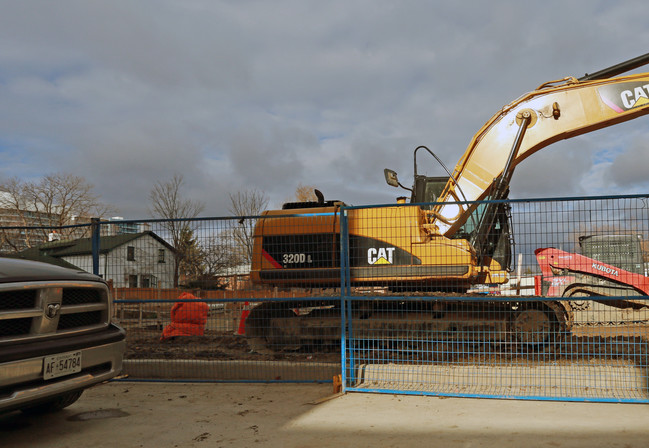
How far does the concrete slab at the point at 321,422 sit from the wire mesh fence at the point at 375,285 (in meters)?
0.50

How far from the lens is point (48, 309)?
3.90 metres

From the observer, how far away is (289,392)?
5844mm

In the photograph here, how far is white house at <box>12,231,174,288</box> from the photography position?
254 inches

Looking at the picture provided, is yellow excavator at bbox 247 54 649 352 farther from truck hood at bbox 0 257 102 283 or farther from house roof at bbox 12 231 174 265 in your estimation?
truck hood at bbox 0 257 102 283

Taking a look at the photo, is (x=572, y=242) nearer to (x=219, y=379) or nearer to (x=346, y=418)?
(x=346, y=418)

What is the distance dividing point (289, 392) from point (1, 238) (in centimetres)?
476

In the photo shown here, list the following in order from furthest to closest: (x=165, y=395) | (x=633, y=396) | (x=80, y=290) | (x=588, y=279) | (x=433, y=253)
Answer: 1. (x=588, y=279)
2. (x=433, y=253)
3. (x=165, y=395)
4. (x=633, y=396)
5. (x=80, y=290)

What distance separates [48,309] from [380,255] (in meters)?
4.42

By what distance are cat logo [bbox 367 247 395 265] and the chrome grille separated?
3.77m

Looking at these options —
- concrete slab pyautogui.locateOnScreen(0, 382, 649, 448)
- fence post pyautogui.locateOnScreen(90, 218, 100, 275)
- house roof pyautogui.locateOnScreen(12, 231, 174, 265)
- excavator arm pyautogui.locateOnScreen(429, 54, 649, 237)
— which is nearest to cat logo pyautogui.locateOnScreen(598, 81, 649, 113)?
excavator arm pyautogui.locateOnScreen(429, 54, 649, 237)

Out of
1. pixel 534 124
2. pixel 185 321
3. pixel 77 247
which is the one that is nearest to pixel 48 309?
pixel 77 247

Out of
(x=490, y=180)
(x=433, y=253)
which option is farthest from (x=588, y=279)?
(x=433, y=253)

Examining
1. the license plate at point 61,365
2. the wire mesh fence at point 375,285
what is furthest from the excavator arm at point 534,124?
the license plate at point 61,365

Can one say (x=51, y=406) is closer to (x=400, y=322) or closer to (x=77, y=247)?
(x=77, y=247)
